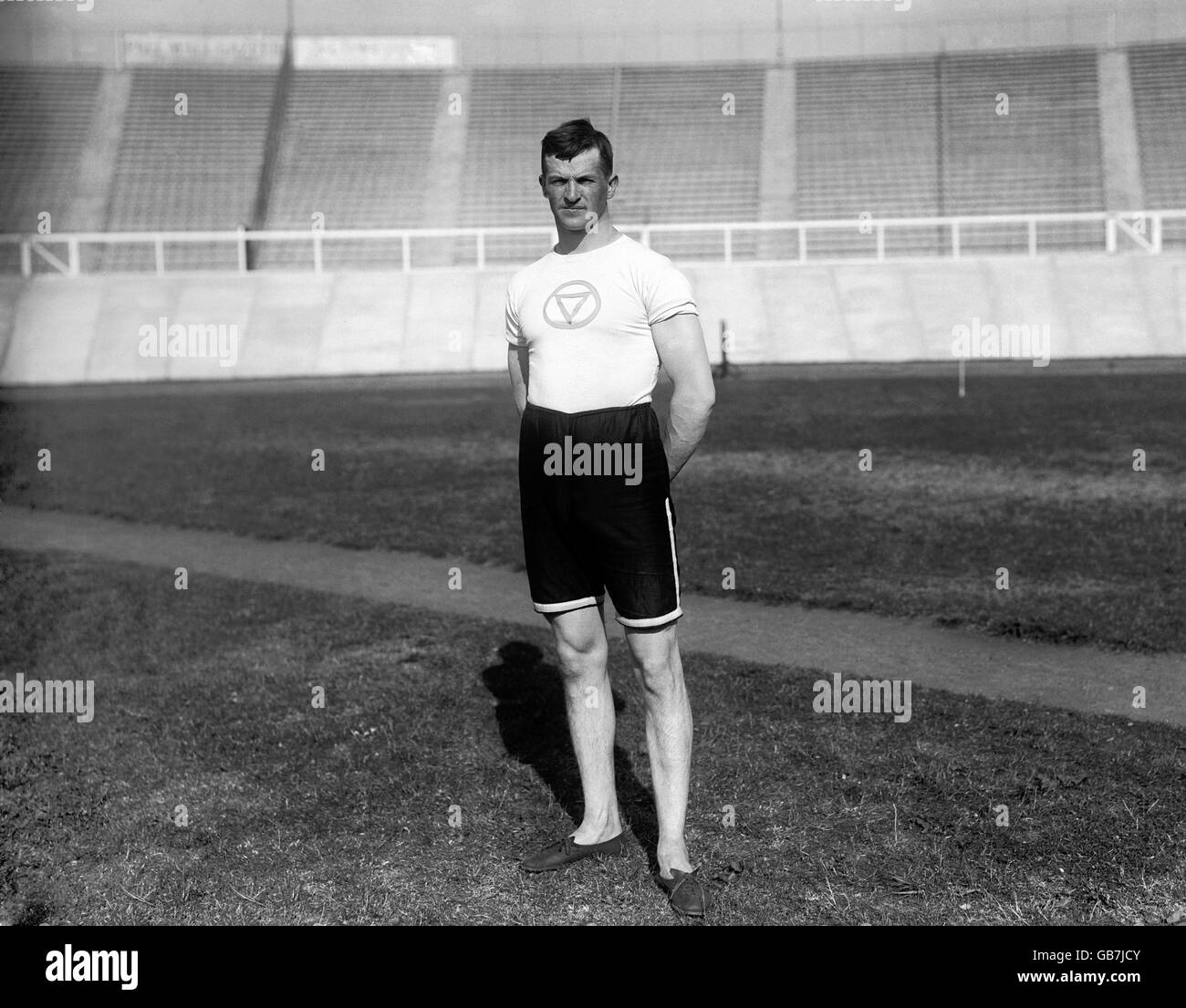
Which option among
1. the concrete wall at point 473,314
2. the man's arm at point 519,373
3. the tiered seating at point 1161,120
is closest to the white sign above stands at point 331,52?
the concrete wall at point 473,314

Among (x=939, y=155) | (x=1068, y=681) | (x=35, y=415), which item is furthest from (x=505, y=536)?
(x=939, y=155)

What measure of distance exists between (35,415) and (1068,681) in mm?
16415

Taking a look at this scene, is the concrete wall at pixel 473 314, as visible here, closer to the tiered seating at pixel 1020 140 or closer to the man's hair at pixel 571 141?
the tiered seating at pixel 1020 140

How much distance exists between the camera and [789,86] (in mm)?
38844

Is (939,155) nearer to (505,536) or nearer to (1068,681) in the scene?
(505,536)

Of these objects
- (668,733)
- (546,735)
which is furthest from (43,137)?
(668,733)

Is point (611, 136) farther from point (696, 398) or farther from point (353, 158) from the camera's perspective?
point (696, 398)

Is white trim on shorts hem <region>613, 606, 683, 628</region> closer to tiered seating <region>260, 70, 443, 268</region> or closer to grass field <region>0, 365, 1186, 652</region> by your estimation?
grass field <region>0, 365, 1186, 652</region>

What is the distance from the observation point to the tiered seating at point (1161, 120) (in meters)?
34.2

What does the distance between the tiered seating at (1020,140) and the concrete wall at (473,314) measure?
32.3 ft

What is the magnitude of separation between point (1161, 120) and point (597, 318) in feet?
123

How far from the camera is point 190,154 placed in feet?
126

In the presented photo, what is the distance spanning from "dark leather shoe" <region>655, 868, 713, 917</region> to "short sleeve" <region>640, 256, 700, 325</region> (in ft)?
5.22
